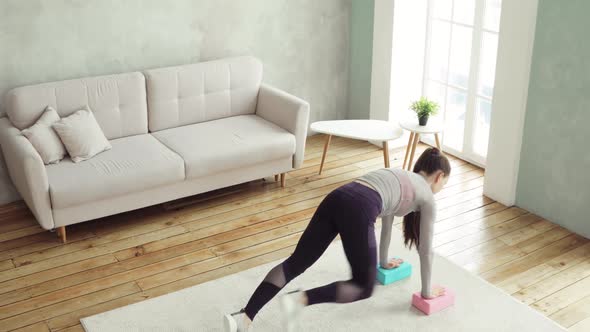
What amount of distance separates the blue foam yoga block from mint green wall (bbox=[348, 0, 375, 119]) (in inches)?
96.3

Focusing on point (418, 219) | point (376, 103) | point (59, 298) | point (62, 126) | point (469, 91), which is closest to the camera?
point (418, 219)

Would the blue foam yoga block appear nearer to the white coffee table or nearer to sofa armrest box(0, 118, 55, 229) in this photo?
the white coffee table

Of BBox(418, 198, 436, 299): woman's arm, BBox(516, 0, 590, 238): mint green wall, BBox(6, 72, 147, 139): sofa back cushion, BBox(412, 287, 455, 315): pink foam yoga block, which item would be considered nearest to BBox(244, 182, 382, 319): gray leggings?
BBox(418, 198, 436, 299): woman's arm

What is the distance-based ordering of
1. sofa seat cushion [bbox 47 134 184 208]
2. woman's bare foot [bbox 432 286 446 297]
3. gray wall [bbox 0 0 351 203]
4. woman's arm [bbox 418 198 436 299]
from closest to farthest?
woman's arm [bbox 418 198 436 299], woman's bare foot [bbox 432 286 446 297], sofa seat cushion [bbox 47 134 184 208], gray wall [bbox 0 0 351 203]

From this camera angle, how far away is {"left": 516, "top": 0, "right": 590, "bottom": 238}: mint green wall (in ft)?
13.6

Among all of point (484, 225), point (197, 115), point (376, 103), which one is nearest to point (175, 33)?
point (197, 115)

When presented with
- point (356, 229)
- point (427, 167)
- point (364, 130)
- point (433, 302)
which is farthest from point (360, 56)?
point (356, 229)

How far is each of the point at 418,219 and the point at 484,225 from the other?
1.31 meters

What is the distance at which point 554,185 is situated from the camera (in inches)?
176

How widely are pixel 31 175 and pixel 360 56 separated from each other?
311 centimetres

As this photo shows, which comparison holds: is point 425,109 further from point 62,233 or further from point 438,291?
point 62,233

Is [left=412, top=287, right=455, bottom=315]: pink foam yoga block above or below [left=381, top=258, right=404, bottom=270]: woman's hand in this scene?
below

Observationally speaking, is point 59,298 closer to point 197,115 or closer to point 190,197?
point 190,197

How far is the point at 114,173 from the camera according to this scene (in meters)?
4.32
